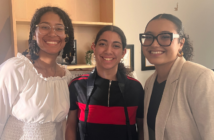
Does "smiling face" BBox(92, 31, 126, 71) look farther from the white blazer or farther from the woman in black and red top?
the white blazer

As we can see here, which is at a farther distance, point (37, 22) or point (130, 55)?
point (130, 55)

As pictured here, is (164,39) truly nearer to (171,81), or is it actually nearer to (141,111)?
(171,81)

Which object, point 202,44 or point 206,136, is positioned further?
point 202,44

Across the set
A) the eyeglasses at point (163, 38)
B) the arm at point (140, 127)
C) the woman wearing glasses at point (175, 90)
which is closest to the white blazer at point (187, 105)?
the woman wearing glasses at point (175, 90)

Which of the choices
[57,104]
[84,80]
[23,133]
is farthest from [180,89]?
[23,133]

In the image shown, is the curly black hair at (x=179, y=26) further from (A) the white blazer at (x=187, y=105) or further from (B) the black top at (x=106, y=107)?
(B) the black top at (x=106, y=107)

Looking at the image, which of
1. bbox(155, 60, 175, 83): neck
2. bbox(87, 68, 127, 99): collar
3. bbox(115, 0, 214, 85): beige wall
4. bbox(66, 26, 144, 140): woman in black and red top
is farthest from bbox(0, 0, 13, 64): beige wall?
bbox(155, 60, 175, 83): neck

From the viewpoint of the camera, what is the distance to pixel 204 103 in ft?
2.66

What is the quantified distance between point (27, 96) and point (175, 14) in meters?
2.40

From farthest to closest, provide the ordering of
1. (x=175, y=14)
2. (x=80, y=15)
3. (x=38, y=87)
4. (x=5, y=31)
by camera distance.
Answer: (x=175, y=14) < (x=80, y=15) < (x=5, y=31) < (x=38, y=87)

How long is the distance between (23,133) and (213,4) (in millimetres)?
3234

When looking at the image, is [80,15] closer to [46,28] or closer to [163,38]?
[46,28]

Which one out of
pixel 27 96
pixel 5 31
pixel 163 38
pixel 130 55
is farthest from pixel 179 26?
pixel 5 31

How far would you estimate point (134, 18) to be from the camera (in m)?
2.23
